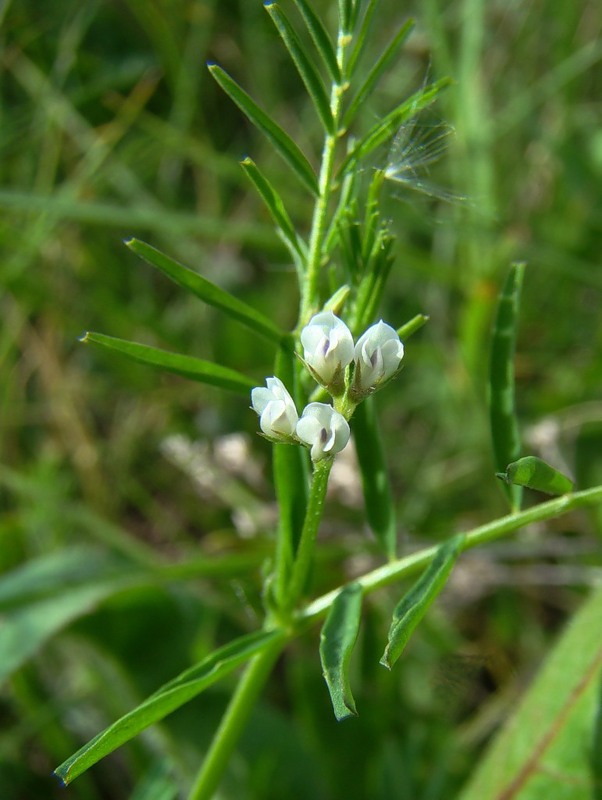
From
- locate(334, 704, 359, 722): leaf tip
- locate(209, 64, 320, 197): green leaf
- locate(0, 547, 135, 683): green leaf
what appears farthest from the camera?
locate(0, 547, 135, 683): green leaf

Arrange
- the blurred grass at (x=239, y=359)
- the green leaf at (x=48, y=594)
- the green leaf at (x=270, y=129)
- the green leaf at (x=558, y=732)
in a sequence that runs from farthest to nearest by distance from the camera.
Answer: the blurred grass at (x=239, y=359)
the green leaf at (x=48, y=594)
the green leaf at (x=558, y=732)
the green leaf at (x=270, y=129)

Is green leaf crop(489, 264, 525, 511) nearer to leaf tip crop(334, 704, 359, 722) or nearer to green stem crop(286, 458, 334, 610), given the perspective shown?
green stem crop(286, 458, 334, 610)

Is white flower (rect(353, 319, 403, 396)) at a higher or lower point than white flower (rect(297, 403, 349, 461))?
higher

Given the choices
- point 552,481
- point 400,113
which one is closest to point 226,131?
point 400,113

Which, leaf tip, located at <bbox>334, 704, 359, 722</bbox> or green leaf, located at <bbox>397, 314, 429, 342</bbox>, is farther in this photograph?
green leaf, located at <bbox>397, 314, 429, 342</bbox>

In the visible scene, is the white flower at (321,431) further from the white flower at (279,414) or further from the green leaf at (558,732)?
the green leaf at (558,732)

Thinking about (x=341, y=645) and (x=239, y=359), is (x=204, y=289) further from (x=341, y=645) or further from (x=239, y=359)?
(x=239, y=359)

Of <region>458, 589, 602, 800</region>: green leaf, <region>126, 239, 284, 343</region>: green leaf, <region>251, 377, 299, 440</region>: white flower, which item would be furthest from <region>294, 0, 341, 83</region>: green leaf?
<region>458, 589, 602, 800</region>: green leaf

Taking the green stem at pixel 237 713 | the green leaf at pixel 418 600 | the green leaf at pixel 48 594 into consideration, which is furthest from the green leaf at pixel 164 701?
the green leaf at pixel 48 594
